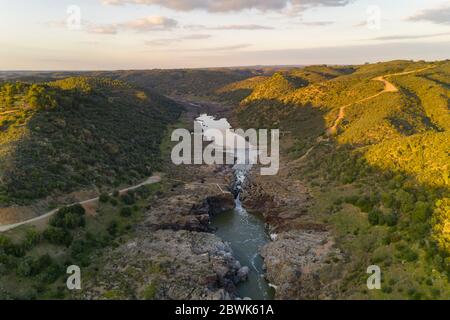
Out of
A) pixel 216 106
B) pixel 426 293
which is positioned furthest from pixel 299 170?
pixel 216 106

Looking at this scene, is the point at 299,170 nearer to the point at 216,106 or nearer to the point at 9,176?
the point at 9,176

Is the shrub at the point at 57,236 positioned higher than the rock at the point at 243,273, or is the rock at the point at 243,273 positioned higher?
the shrub at the point at 57,236

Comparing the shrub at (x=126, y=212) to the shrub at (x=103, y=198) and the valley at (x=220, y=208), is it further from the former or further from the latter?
the shrub at (x=103, y=198)

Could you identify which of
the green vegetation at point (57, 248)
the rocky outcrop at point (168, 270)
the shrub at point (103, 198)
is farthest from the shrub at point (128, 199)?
the rocky outcrop at point (168, 270)

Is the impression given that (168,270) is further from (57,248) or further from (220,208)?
(220,208)

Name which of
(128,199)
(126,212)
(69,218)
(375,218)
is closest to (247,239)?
(375,218)

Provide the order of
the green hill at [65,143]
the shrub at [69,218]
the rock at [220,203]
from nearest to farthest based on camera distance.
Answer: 1. the shrub at [69,218]
2. the green hill at [65,143]
3. the rock at [220,203]

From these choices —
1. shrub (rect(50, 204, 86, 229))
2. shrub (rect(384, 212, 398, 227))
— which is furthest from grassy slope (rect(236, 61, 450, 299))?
shrub (rect(50, 204, 86, 229))

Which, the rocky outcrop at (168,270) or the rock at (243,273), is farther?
the rock at (243,273)

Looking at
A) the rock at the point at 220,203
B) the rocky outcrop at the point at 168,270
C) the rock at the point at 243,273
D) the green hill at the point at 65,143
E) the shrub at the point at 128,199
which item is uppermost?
the green hill at the point at 65,143
